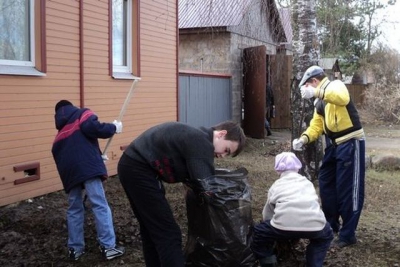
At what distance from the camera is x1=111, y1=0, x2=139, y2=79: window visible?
9.02 m

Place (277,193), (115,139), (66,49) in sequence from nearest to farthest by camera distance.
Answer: (277,193), (66,49), (115,139)

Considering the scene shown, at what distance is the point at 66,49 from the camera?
24.6 ft

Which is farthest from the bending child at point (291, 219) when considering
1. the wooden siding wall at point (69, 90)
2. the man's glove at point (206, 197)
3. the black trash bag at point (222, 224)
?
the wooden siding wall at point (69, 90)

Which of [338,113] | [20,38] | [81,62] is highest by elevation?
[20,38]

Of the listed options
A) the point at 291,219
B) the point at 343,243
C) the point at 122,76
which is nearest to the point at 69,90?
the point at 122,76

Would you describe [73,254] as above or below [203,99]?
below

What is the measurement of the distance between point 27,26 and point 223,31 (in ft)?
29.0

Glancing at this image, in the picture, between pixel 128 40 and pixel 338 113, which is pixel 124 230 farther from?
pixel 128 40

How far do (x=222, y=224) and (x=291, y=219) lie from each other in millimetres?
535

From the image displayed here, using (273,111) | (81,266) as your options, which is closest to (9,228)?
(81,266)

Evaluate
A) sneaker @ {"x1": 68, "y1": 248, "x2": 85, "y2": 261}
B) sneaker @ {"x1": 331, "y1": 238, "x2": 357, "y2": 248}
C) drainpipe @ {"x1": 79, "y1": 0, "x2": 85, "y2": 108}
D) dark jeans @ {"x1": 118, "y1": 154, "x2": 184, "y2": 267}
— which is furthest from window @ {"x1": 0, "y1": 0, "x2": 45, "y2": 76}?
sneaker @ {"x1": 331, "y1": 238, "x2": 357, "y2": 248}

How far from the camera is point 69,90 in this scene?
24.9ft

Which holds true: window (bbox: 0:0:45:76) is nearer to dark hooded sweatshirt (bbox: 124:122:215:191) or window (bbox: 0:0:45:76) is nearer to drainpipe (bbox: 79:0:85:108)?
drainpipe (bbox: 79:0:85:108)

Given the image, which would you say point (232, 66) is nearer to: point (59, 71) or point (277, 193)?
point (59, 71)
